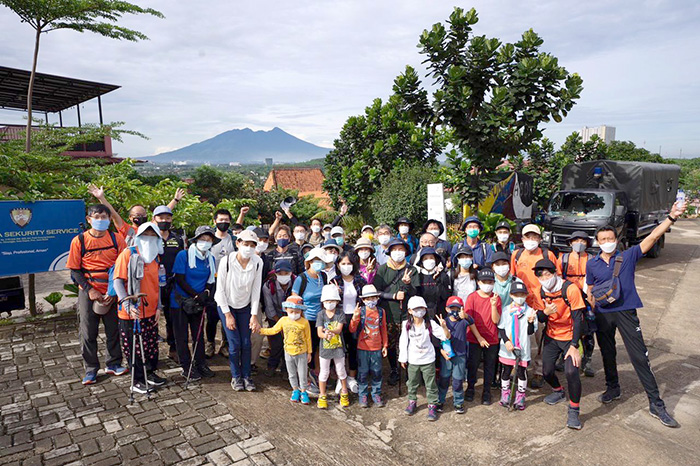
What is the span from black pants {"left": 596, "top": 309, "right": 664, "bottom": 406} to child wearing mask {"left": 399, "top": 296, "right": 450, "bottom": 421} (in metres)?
1.85

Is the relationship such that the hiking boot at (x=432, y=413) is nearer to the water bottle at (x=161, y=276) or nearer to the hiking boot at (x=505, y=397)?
the hiking boot at (x=505, y=397)

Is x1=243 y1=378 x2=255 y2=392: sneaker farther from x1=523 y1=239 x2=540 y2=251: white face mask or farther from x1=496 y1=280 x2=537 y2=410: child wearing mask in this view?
x1=523 y1=239 x2=540 y2=251: white face mask

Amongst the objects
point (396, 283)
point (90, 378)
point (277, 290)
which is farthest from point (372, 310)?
point (90, 378)

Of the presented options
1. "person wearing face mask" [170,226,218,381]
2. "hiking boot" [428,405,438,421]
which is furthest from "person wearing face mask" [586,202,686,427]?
"person wearing face mask" [170,226,218,381]

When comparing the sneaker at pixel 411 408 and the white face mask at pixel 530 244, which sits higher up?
the white face mask at pixel 530 244

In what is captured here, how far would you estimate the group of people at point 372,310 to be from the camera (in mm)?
4555

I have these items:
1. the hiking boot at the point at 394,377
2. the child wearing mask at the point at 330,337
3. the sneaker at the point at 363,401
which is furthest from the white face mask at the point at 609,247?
the sneaker at the point at 363,401

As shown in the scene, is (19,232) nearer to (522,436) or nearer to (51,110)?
(522,436)

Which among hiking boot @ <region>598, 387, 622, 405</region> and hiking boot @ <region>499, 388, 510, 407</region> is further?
hiking boot @ <region>598, 387, 622, 405</region>

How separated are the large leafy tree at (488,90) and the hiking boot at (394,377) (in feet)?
20.7

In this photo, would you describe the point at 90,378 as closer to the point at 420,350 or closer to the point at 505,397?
the point at 420,350

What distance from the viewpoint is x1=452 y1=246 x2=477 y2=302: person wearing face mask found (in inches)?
203

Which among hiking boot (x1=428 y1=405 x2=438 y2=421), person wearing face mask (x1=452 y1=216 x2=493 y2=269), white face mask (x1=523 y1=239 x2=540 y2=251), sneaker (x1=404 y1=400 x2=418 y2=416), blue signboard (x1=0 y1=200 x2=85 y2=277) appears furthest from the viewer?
blue signboard (x1=0 y1=200 x2=85 y2=277)

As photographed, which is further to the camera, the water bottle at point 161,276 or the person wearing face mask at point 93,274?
the water bottle at point 161,276
